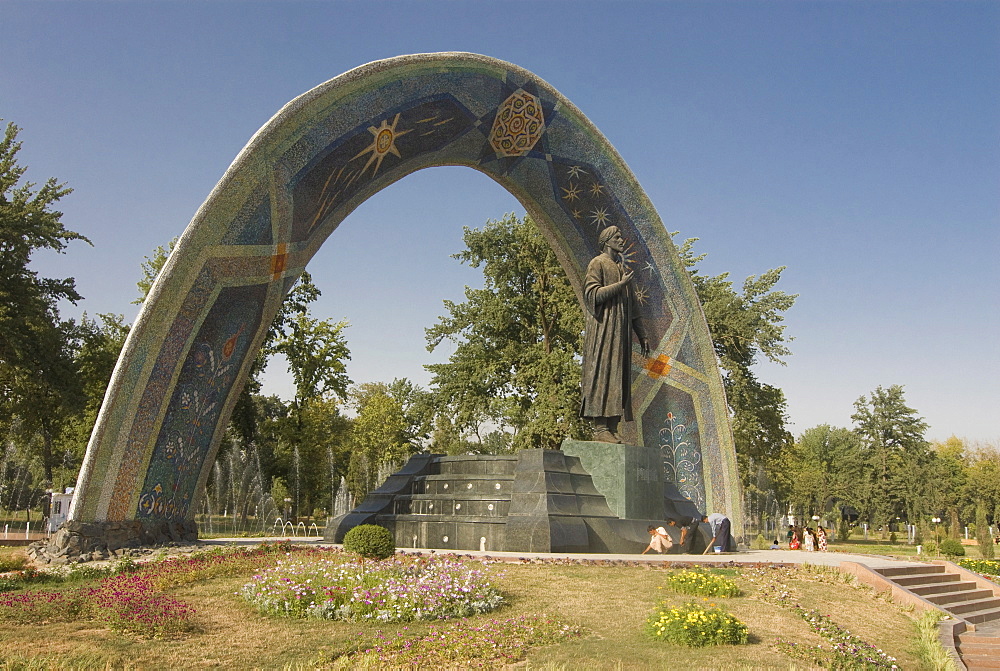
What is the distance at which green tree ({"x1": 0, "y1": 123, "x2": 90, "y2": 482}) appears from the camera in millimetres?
20891

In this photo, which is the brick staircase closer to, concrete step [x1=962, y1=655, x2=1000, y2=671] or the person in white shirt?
concrete step [x1=962, y1=655, x2=1000, y2=671]

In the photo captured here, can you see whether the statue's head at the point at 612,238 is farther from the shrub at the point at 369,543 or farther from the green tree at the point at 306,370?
the green tree at the point at 306,370

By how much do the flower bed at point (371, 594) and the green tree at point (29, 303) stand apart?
15.8 metres

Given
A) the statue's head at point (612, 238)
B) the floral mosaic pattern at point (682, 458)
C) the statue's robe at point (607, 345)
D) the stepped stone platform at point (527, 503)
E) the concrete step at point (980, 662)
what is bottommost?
the concrete step at point (980, 662)

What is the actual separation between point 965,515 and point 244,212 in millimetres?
46776

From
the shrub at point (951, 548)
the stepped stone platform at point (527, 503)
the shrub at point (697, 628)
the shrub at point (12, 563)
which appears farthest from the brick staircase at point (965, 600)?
the shrub at point (12, 563)

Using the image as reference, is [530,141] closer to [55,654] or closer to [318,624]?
[318,624]

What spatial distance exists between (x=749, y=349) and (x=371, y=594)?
A: 76.0ft

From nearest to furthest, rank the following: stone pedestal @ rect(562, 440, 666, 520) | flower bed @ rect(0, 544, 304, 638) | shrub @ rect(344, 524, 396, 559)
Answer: flower bed @ rect(0, 544, 304, 638), shrub @ rect(344, 524, 396, 559), stone pedestal @ rect(562, 440, 666, 520)

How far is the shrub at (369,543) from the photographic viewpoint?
1069 cm

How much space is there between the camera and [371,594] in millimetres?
7926

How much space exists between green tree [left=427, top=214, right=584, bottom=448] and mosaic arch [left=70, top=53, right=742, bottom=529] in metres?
7.60

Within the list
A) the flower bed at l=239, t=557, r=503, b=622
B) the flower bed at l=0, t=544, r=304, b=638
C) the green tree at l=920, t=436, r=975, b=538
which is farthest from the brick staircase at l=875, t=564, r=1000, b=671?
the green tree at l=920, t=436, r=975, b=538

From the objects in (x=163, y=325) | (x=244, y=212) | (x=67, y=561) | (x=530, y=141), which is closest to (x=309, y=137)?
(x=244, y=212)
